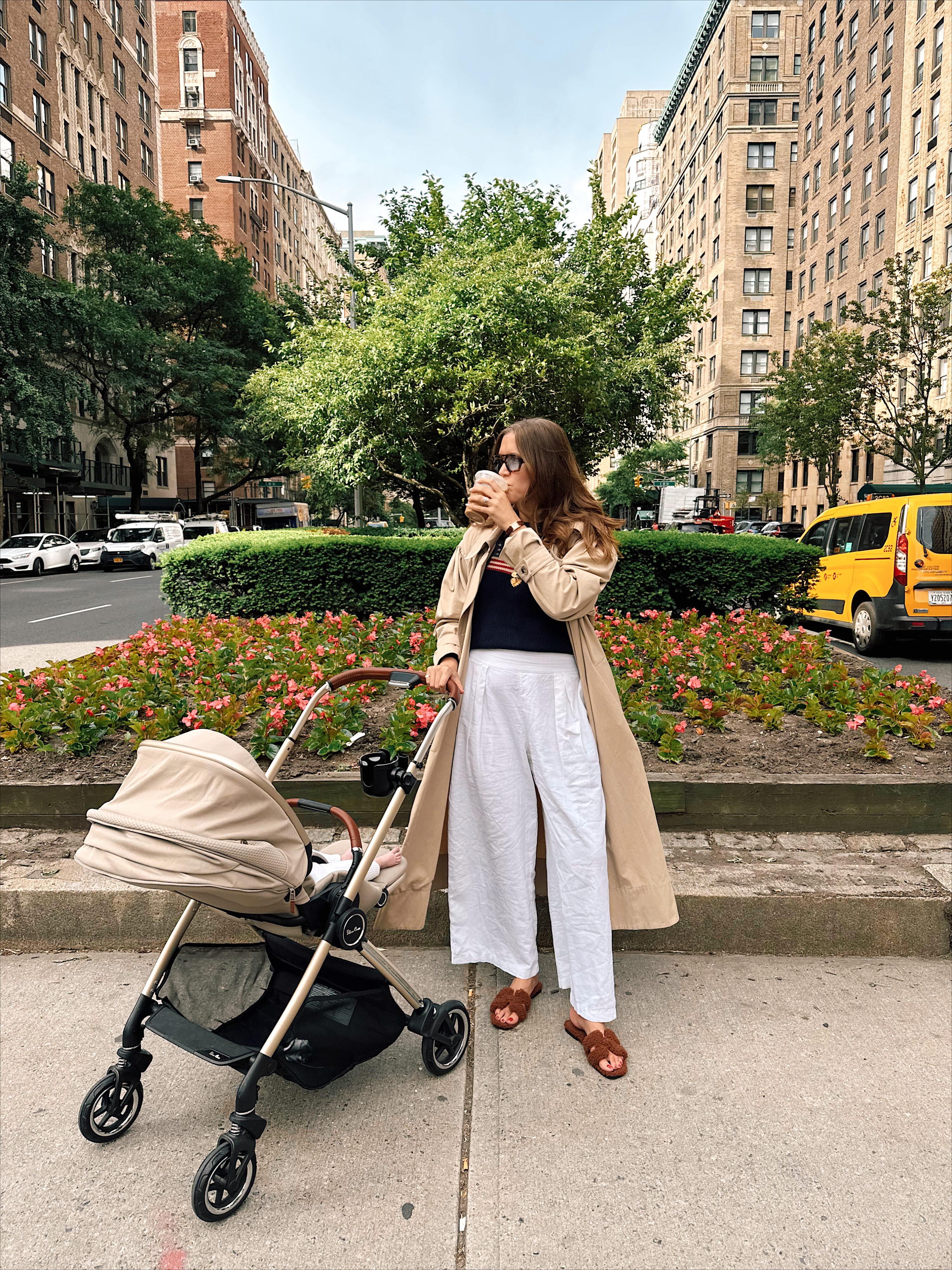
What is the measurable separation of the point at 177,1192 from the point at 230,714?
2791 millimetres

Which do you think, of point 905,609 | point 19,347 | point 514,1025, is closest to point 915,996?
point 514,1025

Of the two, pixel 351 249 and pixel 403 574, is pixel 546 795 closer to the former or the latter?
pixel 403 574

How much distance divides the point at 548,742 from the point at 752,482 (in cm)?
6975

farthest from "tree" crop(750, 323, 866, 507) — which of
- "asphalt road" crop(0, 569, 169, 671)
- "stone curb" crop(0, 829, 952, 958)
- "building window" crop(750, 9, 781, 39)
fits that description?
"building window" crop(750, 9, 781, 39)

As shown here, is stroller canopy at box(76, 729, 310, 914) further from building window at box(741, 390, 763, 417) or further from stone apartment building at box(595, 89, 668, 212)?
stone apartment building at box(595, 89, 668, 212)

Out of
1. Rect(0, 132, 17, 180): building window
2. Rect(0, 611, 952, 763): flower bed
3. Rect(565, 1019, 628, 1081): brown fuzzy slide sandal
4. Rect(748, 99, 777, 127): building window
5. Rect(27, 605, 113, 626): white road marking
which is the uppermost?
Rect(748, 99, 777, 127): building window

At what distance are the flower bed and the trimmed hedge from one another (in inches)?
74.7

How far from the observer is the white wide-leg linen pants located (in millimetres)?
2826

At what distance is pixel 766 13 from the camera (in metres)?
65.5

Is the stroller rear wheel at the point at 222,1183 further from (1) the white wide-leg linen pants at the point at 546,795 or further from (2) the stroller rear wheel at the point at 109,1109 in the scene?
(1) the white wide-leg linen pants at the point at 546,795

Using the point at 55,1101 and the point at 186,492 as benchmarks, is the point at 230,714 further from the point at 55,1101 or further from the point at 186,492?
the point at 186,492

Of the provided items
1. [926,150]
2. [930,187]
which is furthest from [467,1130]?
[926,150]

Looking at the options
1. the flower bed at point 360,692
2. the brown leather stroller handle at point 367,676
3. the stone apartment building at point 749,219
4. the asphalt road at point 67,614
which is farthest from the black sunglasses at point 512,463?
the stone apartment building at point 749,219

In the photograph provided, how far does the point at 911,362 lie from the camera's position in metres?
33.3
